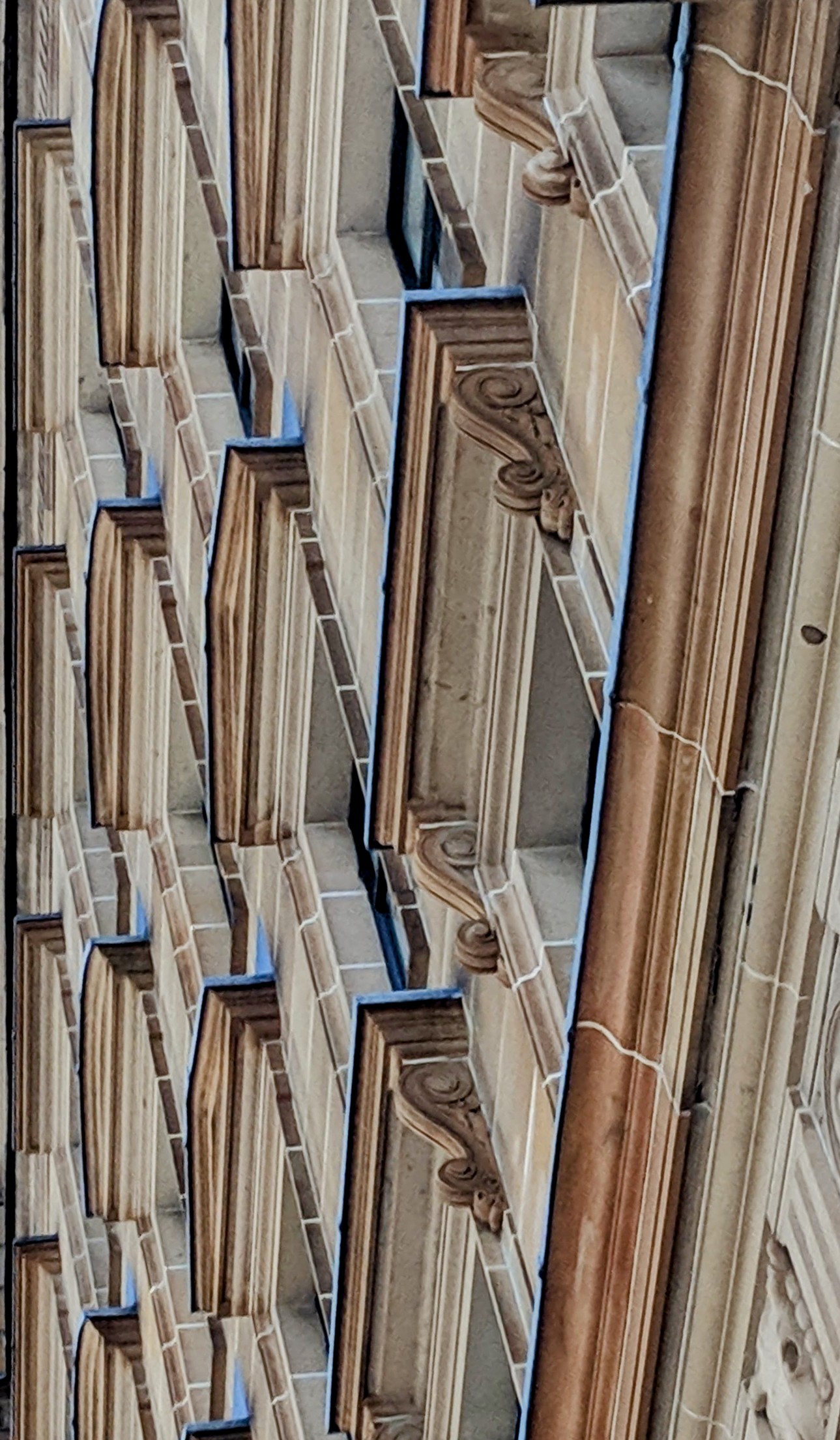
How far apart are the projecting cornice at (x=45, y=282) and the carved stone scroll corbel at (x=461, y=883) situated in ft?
33.3

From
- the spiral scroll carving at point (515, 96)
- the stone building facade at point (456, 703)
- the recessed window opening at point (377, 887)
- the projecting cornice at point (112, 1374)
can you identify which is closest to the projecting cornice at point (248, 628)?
the stone building facade at point (456, 703)

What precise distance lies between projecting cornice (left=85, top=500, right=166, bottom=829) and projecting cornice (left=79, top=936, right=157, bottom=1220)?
3.48ft

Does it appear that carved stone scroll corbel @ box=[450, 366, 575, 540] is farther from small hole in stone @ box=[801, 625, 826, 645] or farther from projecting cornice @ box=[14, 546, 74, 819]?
projecting cornice @ box=[14, 546, 74, 819]

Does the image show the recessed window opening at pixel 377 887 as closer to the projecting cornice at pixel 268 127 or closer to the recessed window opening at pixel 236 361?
the recessed window opening at pixel 236 361

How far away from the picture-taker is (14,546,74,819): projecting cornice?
22594 millimetres

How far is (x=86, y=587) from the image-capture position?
19.5 metres

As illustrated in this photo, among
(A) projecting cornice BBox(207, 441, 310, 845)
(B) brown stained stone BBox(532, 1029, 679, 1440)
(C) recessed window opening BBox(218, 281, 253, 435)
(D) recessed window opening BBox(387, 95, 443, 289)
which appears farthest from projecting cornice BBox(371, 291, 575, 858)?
(C) recessed window opening BBox(218, 281, 253, 435)

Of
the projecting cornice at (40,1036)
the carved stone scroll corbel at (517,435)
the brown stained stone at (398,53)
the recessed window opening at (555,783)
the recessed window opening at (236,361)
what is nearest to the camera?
the carved stone scroll corbel at (517,435)

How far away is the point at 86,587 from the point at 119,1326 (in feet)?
19.4

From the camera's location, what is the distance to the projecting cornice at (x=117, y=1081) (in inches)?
Result: 781

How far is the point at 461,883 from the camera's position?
12.0 meters

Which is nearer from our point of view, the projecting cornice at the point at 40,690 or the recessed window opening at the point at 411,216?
the recessed window opening at the point at 411,216

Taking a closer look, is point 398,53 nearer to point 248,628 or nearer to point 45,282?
point 248,628

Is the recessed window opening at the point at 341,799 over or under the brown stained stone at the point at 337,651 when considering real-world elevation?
under
